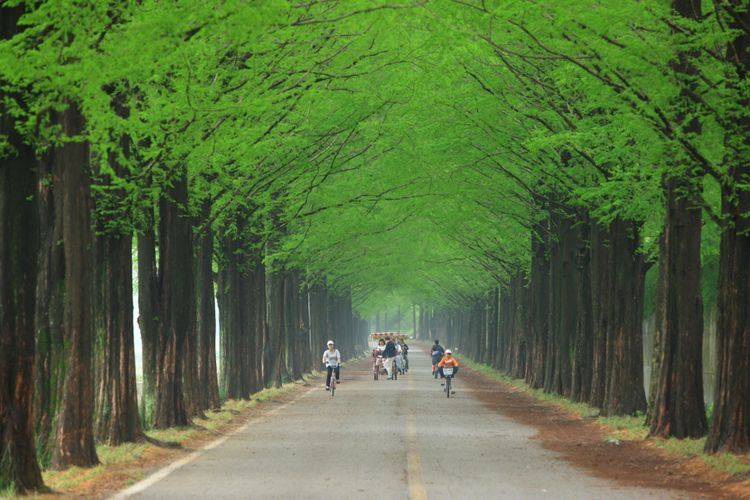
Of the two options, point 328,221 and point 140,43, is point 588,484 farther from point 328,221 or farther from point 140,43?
point 328,221

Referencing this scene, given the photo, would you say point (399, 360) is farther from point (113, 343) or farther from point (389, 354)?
point (113, 343)

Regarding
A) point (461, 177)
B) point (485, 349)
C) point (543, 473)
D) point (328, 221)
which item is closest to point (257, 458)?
point (543, 473)

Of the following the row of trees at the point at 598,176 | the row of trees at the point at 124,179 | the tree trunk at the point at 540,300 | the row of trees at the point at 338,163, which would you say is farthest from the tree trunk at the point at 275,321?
the row of trees at the point at 124,179

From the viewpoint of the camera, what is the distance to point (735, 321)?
19359 mm

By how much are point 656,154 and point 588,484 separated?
5.13m

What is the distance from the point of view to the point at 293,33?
23.3 metres

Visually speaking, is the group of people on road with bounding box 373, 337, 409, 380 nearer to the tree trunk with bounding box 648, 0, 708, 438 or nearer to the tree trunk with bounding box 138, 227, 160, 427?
the tree trunk with bounding box 138, 227, 160, 427

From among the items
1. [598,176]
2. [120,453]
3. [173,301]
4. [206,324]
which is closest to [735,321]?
[598,176]

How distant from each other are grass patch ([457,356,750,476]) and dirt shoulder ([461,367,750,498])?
0.45 ft

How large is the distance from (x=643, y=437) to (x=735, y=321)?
17.7ft

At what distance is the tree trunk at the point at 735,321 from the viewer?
750 inches

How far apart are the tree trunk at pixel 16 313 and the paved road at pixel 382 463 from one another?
4.48 ft

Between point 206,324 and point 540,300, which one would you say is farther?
point 540,300

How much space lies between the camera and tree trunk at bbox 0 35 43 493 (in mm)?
14750
